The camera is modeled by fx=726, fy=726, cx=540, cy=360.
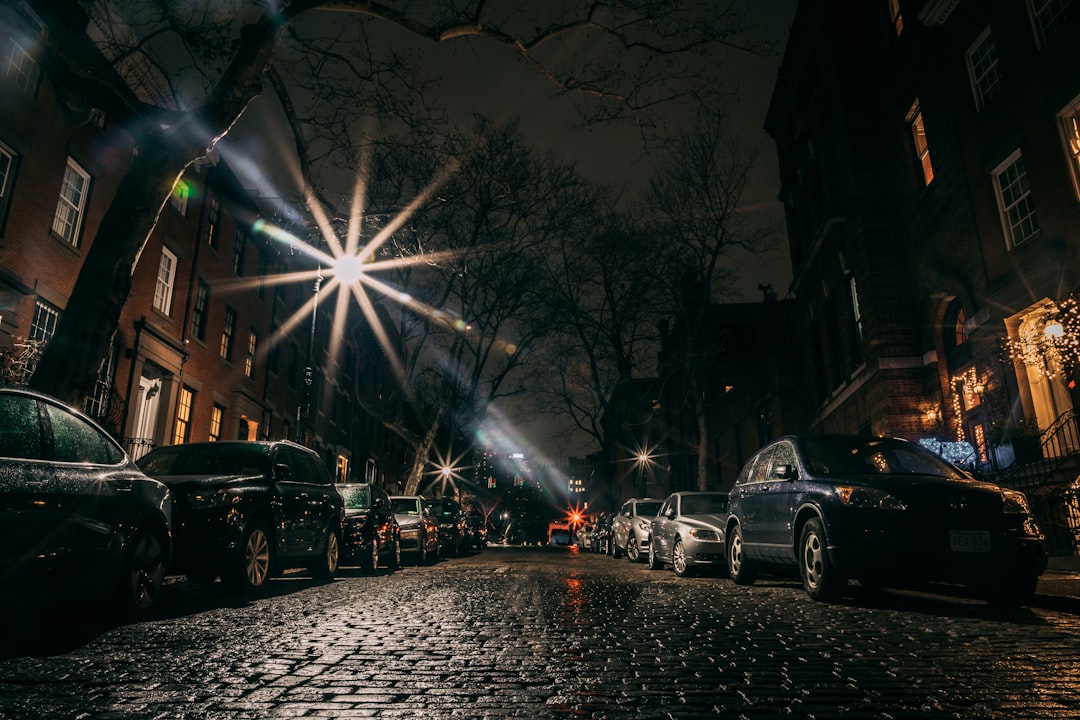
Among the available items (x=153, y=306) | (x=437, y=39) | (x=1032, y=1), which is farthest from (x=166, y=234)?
(x=1032, y=1)

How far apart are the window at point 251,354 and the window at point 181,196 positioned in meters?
5.91

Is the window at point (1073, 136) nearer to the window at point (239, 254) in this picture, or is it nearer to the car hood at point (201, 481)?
the car hood at point (201, 481)

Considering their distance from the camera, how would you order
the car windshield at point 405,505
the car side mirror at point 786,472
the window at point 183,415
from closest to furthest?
the car side mirror at point 786,472 → the car windshield at point 405,505 → the window at point 183,415

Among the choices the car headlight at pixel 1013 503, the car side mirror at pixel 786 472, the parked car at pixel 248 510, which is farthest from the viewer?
the car side mirror at pixel 786 472

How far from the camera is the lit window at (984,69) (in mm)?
15102

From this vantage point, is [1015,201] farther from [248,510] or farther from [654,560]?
[248,510]

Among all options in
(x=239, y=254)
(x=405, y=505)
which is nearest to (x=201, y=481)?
(x=405, y=505)

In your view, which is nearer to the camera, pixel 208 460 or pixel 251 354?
pixel 208 460

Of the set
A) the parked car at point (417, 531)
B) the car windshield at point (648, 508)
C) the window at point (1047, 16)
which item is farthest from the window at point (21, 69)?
the window at point (1047, 16)

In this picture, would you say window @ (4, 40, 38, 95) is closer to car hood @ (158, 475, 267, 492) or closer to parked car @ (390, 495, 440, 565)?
car hood @ (158, 475, 267, 492)

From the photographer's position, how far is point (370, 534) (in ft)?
42.3

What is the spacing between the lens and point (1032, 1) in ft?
45.2

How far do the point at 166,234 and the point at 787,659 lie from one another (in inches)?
741

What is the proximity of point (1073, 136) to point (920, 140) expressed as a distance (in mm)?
6253
